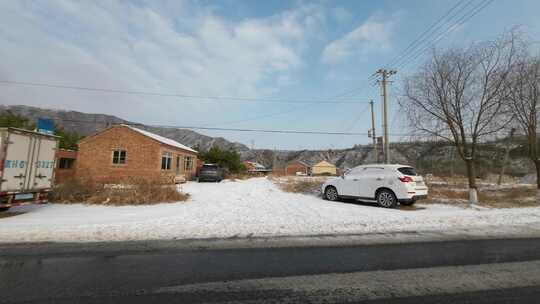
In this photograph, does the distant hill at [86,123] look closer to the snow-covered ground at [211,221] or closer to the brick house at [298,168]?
the brick house at [298,168]

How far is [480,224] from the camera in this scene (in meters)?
8.83

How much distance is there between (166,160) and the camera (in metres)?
24.5

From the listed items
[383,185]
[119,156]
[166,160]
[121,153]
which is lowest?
[383,185]

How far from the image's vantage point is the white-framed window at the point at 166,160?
23578 millimetres

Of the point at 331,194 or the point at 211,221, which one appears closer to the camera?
the point at 211,221

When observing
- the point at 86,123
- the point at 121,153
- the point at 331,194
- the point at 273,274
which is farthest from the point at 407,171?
the point at 86,123

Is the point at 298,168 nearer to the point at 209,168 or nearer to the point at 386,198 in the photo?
the point at 209,168

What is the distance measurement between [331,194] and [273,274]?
10.4m

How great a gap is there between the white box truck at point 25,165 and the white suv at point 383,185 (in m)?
12.3

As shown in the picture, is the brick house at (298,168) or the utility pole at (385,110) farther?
the brick house at (298,168)

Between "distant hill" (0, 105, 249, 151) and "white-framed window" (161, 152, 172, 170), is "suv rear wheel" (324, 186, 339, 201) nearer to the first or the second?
"white-framed window" (161, 152, 172, 170)

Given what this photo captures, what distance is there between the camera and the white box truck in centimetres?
862

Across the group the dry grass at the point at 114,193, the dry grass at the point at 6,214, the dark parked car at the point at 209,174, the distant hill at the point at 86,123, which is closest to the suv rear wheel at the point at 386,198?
the dry grass at the point at 114,193

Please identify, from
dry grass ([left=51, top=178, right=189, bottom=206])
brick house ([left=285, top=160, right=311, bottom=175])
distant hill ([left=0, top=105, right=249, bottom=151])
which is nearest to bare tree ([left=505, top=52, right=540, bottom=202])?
dry grass ([left=51, top=178, right=189, bottom=206])
